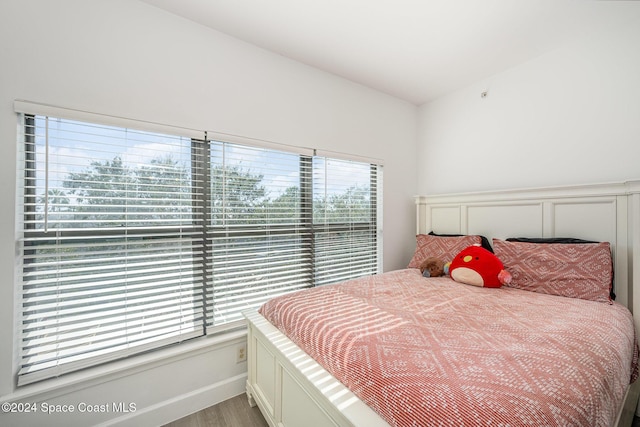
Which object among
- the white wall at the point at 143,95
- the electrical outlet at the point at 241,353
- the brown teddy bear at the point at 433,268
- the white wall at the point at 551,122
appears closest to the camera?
the white wall at the point at 143,95

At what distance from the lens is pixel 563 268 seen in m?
1.76

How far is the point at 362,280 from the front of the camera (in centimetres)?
212

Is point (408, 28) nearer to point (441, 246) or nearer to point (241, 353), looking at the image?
point (441, 246)

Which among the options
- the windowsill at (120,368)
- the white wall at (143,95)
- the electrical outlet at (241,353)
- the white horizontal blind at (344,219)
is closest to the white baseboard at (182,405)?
the white wall at (143,95)

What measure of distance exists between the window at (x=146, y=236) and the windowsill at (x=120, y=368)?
0.16 ft

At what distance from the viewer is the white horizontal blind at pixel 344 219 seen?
243cm

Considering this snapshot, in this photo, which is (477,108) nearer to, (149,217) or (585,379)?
(585,379)

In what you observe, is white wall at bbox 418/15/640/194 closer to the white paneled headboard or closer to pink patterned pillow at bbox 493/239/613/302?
the white paneled headboard

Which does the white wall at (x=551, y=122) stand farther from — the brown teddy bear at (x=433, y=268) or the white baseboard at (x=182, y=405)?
the white baseboard at (x=182, y=405)

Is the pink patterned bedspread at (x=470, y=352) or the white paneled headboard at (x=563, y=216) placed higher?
the white paneled headboard at (x=563, y=216)

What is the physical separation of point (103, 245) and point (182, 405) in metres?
1.13

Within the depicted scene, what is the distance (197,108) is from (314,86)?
105cm

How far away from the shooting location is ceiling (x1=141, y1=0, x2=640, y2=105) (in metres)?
1.65

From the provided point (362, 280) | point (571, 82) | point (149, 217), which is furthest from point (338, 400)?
point (571, 82)
